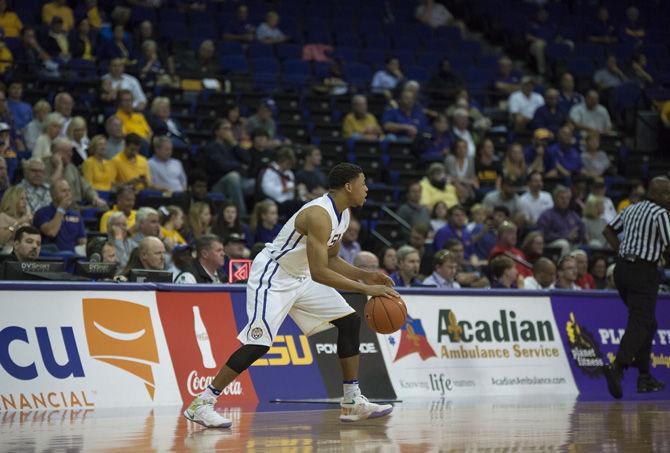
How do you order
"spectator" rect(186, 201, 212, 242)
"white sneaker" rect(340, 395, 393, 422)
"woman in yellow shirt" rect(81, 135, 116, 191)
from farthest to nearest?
"woman in yellow shirt" rect(81, 135, 116, 191) → "spectator" rect(186, 201, 212, 242) → "white sneaker" rect(340, 395, 393, 422)

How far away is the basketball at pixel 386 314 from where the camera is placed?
865cm

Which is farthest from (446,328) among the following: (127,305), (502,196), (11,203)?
(502,196)

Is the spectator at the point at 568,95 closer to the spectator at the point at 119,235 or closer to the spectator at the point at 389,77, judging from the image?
the spectator at the point at 389,77

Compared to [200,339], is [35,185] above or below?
above

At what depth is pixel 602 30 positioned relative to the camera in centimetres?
2609

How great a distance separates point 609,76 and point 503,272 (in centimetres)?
1146

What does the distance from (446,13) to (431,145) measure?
5940 millimetres

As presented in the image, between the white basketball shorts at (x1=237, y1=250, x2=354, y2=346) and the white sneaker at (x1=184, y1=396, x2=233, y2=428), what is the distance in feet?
1.72

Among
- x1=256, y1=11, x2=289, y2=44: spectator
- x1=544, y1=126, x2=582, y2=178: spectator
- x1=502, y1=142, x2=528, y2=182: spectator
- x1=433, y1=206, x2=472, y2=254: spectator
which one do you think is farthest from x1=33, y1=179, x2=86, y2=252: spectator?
x1=544, y1=126, x2=582, y2=178: spectator

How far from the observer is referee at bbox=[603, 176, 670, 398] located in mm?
11852

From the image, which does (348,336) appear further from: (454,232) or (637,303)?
(454,232)

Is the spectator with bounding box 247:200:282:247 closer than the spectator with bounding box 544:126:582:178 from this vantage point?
Yes

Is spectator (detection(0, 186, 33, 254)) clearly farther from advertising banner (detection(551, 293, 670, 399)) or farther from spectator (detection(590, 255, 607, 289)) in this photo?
spectator (detection(590, 255, 607, 289))

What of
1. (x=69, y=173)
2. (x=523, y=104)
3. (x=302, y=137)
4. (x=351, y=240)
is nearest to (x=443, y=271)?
(x=351, y=240)
